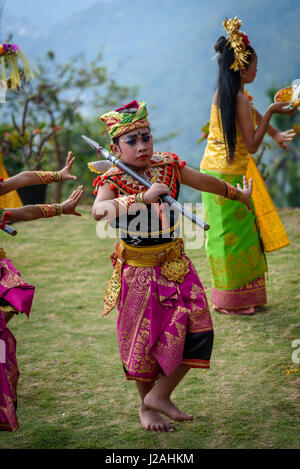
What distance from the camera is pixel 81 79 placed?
11.7 meters

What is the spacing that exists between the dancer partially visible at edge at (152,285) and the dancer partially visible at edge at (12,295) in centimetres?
49

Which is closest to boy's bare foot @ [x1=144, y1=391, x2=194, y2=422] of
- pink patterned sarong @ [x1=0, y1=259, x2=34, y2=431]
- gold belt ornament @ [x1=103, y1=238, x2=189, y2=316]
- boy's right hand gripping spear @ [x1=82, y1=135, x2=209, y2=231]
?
gold belt ornament @ [x1=103, y1=238, x2=189, y2=316]

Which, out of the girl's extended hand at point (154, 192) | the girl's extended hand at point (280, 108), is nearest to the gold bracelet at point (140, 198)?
the girl's extended hand at point (154, 192)

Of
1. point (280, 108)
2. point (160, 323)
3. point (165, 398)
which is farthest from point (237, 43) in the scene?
point (165, 398)

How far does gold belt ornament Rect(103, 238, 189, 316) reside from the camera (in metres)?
2.90

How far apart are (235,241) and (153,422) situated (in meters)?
1.91

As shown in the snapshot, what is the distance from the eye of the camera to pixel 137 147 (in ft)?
9.31

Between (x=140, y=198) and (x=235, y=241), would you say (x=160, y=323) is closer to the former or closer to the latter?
(x=140, y=198)


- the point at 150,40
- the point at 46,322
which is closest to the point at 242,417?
the point at 46,322

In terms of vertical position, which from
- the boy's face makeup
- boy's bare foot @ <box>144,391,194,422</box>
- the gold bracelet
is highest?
the boy's face makeup

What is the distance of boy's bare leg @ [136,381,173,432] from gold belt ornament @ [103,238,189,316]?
47 cm

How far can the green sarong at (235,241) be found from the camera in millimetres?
4520

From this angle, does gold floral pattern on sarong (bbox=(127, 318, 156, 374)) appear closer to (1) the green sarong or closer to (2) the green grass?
(2) the green grass

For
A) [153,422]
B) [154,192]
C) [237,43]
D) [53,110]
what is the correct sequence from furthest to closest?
[53,110] → [237,43] → [153,422] → [154,192]
